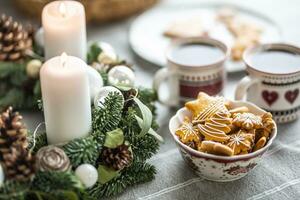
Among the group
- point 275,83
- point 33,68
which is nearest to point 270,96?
point 275,83

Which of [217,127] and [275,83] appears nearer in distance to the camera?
[217,127]

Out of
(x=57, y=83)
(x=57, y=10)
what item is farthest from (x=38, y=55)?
(x=57, y=83)

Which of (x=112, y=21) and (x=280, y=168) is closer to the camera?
(x=280, y=168)

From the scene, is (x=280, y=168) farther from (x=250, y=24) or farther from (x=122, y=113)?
(x=250, y=24)

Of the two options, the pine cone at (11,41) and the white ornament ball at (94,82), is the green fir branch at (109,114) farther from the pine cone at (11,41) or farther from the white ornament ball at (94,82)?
the pine cone at (11,41)

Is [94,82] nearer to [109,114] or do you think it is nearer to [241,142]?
[109,114]

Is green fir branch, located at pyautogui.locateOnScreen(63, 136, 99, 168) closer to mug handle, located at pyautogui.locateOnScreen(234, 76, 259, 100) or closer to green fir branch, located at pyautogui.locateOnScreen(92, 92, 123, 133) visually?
green fir branch, located at pyautogui.locateOnScreen(92, 92, 123, 133)

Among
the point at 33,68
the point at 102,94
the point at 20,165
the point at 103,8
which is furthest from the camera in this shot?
the point at 103,8

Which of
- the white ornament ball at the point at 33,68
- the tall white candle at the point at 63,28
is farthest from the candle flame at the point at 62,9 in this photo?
the white ornament ball at the point at 33,68
